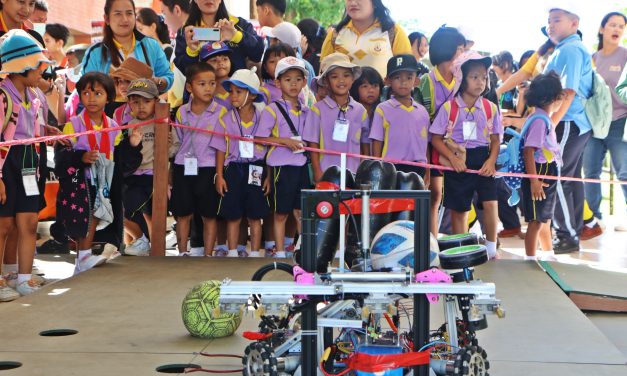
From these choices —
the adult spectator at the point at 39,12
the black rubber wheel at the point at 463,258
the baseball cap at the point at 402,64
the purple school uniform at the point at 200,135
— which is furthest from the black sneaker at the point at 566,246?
the adult spectator at the point at 39,12

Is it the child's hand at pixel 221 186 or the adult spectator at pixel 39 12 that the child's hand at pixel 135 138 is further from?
the adult spectator at pixel 39 12

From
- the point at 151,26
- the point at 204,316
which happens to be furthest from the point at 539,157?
the point at 151,26

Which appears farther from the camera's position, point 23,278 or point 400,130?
point 400,130

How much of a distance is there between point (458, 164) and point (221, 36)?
2.39 metres

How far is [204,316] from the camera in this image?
496 cm

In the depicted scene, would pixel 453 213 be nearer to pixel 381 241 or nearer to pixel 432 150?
pixel 432 150

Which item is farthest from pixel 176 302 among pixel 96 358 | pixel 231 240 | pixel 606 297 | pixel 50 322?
pixel 606 297

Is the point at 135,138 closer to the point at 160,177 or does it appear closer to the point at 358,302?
the point at 160,177

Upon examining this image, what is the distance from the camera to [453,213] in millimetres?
7922

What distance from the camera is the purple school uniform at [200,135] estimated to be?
778 cm

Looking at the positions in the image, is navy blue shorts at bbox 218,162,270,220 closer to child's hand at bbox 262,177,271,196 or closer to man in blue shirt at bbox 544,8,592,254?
child's hand at bbox 262,177,271,196

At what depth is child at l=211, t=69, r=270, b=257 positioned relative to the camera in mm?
7703

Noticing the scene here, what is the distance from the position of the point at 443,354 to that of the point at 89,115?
4364 mm

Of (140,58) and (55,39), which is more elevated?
(55,39)
